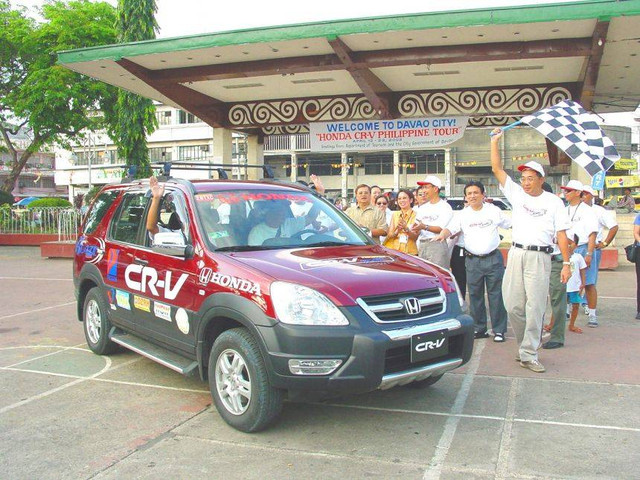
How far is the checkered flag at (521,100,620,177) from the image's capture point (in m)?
5.77

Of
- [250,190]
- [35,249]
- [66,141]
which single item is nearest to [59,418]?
[250,190]

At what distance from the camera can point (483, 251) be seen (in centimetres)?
707

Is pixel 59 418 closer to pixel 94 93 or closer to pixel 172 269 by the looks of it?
pixel 172 269

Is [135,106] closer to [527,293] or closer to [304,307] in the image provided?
[527,293]

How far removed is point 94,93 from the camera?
25.6m

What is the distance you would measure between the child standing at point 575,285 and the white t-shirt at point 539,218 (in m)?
2.09

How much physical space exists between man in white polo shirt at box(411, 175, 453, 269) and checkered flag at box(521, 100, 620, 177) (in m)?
1.60

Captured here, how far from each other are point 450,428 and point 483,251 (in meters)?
3.10

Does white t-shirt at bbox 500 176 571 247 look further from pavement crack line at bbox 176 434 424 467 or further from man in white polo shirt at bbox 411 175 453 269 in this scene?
pavement crack line at bbox 176 434 424 467

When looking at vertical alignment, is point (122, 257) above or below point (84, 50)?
below

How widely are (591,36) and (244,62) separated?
6477 millimetres

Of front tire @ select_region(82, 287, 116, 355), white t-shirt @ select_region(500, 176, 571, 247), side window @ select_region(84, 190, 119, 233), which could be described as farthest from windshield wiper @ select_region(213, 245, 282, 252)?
white t-shirt @ select_region(500, 176, 571, 247)

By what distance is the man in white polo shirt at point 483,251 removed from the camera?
705 centimetres

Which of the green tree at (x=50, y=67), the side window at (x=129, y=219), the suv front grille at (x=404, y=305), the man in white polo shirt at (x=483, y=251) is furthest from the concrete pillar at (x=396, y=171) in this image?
the suv front grille at (x=404, y=305)
